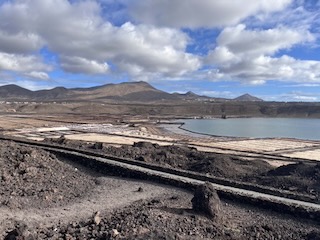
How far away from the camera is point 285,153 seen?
102ft

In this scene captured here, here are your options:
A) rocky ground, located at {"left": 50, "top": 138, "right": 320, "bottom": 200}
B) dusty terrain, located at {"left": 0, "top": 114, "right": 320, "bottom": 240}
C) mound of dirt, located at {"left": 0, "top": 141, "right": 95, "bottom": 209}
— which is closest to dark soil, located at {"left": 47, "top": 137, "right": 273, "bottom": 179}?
rocky ground, located at {"left": 50, "top": 138, "right": 320, "bottom": 200}

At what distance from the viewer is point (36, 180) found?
1280cm

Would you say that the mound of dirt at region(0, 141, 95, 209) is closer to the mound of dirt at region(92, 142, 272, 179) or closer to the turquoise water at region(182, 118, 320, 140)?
the mound of dirt at region(92, 142, 272, 179)

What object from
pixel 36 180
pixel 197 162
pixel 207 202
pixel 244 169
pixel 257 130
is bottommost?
pixel 257 130

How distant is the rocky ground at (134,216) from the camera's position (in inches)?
315

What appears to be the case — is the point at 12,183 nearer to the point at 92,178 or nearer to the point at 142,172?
the point at 92,178

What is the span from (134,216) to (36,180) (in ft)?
17.4

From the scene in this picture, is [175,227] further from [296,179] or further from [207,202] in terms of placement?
[296,179]

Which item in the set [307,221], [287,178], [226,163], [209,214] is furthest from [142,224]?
[226,163]

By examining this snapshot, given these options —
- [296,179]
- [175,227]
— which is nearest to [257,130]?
[296,179]

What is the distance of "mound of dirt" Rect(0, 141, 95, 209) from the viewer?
36.3ft

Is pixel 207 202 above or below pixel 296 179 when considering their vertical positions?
above

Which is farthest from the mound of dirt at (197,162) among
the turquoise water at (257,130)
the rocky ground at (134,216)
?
the turquoise water at (257,130)

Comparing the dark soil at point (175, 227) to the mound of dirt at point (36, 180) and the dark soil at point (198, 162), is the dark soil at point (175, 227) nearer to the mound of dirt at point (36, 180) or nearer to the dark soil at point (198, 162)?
the mound of dirt at point (36, 180)
